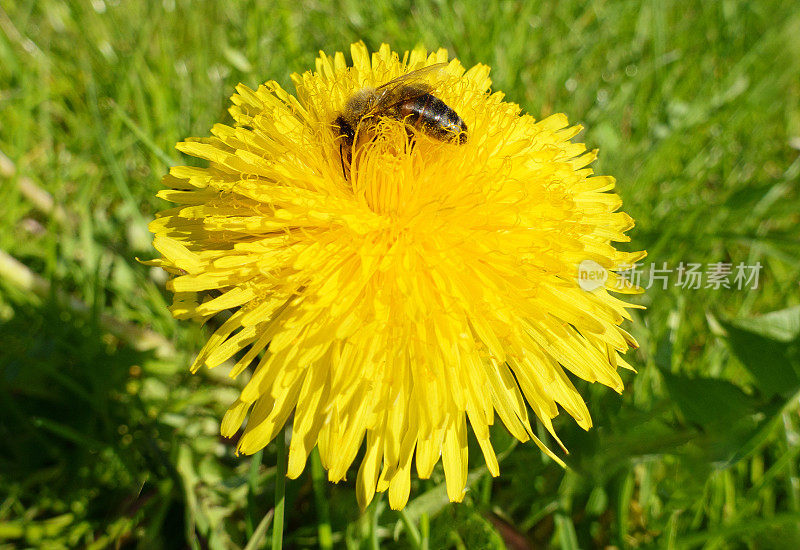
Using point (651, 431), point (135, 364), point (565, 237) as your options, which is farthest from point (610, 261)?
point (135, 364)

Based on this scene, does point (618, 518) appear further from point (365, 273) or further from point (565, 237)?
point (365, 273)

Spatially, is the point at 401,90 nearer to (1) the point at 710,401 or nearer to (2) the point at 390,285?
(2) the point at 390,285

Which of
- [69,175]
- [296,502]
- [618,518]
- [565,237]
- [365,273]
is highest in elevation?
[69,175]

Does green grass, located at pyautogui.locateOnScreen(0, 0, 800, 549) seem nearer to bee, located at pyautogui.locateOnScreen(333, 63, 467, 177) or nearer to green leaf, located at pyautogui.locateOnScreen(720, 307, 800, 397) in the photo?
green leaf, located at pyautogui.locateOnScreen(720, 307, 800, 397)
